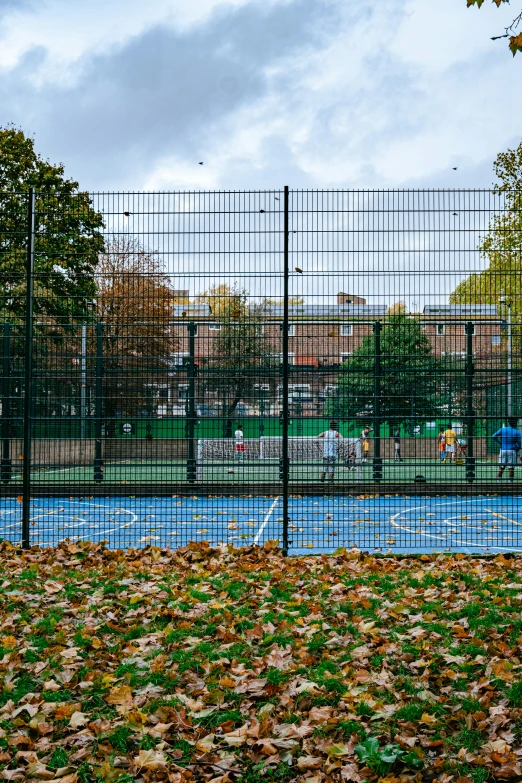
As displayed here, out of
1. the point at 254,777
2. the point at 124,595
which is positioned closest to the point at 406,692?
the point at 254,777

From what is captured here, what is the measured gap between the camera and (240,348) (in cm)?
994

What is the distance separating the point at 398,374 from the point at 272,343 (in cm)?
207

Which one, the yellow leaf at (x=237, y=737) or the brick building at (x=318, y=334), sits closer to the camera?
the yellow leaf at (x=237, y=737)

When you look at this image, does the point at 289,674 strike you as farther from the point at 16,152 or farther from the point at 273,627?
the point at 16,152

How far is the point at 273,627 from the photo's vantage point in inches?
221

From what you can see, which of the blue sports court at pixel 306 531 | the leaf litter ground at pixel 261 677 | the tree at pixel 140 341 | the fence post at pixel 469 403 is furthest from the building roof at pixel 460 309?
the leaf litter ground at pixel 261 677

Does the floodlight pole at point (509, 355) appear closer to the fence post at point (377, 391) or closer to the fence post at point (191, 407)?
the fence post at point (377, 391)

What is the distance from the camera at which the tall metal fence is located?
909 centimetres

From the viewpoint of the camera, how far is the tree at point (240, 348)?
954cm

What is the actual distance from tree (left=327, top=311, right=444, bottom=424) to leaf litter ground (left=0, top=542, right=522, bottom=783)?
10.2 ft

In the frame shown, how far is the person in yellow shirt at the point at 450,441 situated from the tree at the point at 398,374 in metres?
0.44

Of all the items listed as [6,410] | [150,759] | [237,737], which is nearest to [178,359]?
[6,410]

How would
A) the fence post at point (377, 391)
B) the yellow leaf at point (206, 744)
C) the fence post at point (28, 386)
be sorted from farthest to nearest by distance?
the fence post at point (377, 391) < the fence post at point (28, 386) < the yellow leaf at point (206, 744)

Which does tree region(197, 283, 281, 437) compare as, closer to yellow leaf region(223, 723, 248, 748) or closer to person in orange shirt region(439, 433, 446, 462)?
person in orange shirt region(439, 433, 446, 462)
